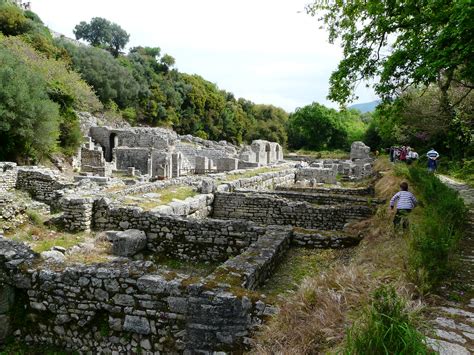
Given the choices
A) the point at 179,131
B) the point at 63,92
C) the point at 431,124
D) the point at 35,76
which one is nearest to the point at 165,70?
the point at 179,131

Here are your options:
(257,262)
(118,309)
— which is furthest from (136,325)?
(257,262)

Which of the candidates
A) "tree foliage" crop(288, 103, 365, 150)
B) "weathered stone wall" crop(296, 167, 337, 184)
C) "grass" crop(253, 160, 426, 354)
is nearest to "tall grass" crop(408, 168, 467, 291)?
"grass" crop(253, 160, 426, 354)

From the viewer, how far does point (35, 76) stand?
25656 mm

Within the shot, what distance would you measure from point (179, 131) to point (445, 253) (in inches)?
2488

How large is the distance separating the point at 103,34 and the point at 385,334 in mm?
91239

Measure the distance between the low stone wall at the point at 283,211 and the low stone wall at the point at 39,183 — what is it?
680cm

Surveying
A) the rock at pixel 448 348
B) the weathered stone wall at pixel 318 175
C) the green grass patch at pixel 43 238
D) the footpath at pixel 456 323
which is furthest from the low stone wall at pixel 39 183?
the weathered stone wall at pixel 318 175

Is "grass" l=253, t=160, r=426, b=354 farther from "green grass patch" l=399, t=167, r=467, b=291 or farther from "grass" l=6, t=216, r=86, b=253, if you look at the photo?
"grass" l=6, t=216, r=86, b=253

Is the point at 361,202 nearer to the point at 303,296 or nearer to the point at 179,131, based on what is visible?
the point at 303,296

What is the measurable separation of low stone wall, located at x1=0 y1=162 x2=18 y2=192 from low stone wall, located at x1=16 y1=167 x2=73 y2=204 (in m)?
0.18

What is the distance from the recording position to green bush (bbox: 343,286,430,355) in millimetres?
2568

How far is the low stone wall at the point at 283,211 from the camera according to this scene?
36.1 feet

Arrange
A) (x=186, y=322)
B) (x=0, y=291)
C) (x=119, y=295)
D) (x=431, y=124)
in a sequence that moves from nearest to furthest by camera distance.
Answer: (x=186, y=322) → (x=119, y=295) → (x=0, y=291) → (x=431, y=124)

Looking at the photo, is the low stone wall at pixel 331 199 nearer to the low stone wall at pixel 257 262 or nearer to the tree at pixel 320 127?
the low stone wall at pixel 257 262
